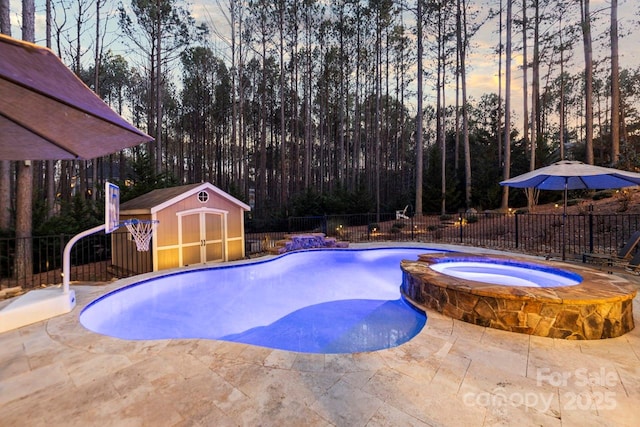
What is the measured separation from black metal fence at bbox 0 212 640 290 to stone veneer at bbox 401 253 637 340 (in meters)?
3.47

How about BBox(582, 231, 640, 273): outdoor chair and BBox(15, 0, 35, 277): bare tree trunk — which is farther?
BBox(15, 0, 35, 277): bare tree trunk

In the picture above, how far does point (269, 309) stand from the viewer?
5195mm

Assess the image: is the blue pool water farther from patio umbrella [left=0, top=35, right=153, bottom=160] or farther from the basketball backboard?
patio umbrella [left=0, top=35, right=153, bottom=160]

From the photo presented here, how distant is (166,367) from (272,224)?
11669 millimetres

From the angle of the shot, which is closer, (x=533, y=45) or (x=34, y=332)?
(x=34, y=332)

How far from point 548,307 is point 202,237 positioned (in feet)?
24.5

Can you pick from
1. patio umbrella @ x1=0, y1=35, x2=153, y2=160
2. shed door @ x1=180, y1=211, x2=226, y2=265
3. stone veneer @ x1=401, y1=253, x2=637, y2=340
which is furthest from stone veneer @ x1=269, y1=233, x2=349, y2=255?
patio umbrella @ x1=0, y1=35, x2=153, y2=160

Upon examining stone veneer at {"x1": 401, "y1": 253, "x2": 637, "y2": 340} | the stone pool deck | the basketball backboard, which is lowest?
the stone pool deck

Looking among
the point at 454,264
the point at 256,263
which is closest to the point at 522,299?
the point at 454,264

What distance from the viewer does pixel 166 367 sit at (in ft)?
7.70

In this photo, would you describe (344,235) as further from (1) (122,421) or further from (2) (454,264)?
(1) (122,421)

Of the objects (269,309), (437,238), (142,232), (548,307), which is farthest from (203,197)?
(437,238)

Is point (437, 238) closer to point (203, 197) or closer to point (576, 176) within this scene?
point (576, 176)

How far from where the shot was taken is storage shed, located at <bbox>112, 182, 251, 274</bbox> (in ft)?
22.6
